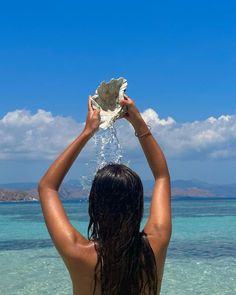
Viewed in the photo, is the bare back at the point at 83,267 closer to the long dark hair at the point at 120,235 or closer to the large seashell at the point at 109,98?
the long dark hair at the point at 120,235

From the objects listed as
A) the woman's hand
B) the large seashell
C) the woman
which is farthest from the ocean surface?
the woman

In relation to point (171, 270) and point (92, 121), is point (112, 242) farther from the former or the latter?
point (171, 270)

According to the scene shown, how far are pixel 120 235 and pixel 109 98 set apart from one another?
82 centimetres

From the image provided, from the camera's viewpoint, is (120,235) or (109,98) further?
(109,98)

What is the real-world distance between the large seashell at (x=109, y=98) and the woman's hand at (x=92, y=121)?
7 centimetres

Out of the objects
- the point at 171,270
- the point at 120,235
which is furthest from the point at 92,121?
the point at 171,270

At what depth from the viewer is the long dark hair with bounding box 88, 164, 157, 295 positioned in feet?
6.86

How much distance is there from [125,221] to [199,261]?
13.8 meters

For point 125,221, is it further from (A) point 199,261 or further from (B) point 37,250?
(B) point 37,250

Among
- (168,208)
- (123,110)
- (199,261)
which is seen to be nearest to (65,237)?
(168,208)

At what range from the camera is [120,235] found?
211 centimetres

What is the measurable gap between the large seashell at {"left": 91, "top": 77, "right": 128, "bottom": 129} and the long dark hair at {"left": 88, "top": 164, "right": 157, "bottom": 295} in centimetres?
48

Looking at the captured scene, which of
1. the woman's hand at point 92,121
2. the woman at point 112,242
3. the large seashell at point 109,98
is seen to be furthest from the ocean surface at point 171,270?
the woman at point 112,242

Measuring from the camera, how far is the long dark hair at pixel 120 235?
2092 millimetres
